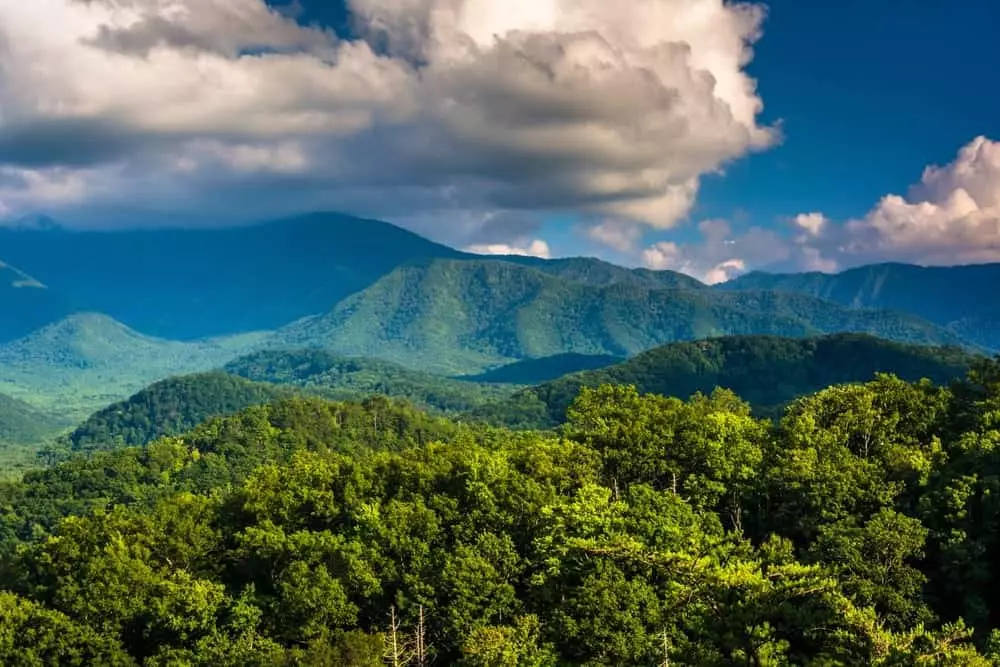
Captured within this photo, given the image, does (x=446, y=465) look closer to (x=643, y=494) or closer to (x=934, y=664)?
(x=643, y=494)

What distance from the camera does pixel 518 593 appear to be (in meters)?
65.3

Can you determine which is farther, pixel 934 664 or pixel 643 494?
pixel 643 494

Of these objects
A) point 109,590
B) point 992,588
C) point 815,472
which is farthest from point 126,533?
point 992,588

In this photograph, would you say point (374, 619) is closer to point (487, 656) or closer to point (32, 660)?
point (487, 656)

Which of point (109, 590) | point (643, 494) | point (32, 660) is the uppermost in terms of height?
point (643, 494)

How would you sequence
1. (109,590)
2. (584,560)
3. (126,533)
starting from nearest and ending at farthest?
1. (584,560)
2. (109,590)
3. (126,533)

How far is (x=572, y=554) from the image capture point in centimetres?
5828

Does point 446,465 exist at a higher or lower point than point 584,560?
higher

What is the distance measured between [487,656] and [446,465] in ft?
91.9

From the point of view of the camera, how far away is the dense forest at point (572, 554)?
52812 mm

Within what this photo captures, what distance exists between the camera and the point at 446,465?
258ft

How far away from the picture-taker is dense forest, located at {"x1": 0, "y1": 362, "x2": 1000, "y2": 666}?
52.8m

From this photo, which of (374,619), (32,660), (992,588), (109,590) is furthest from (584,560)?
(32,660)

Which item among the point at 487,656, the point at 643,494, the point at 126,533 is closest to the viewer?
the point at 487,656
